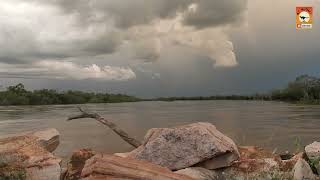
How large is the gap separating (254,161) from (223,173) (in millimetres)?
1054

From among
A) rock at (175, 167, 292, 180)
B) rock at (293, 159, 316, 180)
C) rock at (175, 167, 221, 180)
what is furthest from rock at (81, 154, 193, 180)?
rock at (293, 159, 316, 180)

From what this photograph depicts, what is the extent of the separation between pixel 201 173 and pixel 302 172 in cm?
241

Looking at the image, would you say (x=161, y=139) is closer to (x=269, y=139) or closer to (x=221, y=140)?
(x=221, y=140)

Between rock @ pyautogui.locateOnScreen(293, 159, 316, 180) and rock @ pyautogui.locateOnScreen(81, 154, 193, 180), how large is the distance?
111 inches

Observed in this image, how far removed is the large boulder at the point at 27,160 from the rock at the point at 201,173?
116 inches

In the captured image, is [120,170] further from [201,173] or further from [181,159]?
[181,159]

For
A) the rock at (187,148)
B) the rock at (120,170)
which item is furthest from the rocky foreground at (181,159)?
the rock at (120,170)

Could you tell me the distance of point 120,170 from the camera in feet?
26.8

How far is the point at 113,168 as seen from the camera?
818 centimetres

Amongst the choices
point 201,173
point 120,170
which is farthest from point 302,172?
point 120,170

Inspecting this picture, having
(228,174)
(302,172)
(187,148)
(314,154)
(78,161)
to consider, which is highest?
(187,148)

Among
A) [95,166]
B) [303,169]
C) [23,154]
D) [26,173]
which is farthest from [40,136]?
[303,169]

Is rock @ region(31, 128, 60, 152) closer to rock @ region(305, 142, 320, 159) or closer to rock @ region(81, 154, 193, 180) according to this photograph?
rock @ region(81, 154, 193, 180)

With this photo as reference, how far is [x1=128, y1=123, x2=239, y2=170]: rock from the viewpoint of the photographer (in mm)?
12047
